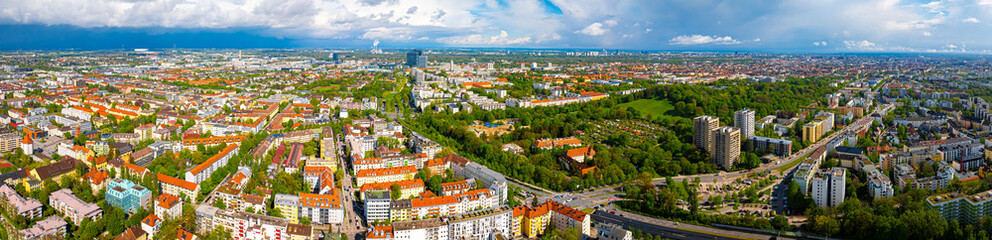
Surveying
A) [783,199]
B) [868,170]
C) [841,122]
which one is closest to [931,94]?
[841,122]

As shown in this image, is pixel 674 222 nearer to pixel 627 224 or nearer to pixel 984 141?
pixel 627 224

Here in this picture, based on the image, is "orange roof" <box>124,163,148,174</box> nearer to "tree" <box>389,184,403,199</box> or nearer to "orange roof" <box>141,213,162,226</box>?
"orange roof" <box>141,213,162,226</box>

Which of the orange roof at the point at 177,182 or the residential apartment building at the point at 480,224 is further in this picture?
the orange roof at the point at 177,182

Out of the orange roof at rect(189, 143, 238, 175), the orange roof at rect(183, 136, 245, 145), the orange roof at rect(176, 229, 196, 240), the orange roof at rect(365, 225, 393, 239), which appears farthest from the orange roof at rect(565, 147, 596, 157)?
the orange roof at rect(176, 229, 196, 240)

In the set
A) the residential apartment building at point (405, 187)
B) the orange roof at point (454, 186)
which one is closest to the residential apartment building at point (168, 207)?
the residential apartment building at point (405, 187)

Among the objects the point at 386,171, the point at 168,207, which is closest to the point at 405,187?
the point at 386,171

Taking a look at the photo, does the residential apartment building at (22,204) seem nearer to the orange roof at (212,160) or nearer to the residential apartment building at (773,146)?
the orange roof at (212,160)

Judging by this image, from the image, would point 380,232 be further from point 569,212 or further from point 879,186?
point 879,186

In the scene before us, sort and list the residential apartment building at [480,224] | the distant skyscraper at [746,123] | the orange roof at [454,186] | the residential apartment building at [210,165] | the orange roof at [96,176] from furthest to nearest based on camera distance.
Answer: the distant skyscraper at [746,123], the residential apartment building at [210,165], the orange roof at [96,176], the orange roof at [454,186], the residential apartment building at [480,224]
